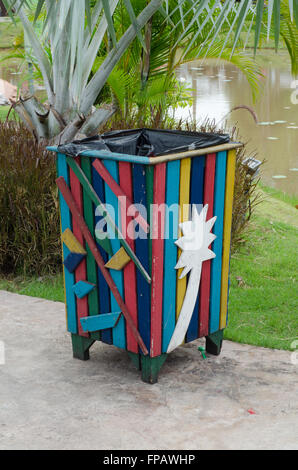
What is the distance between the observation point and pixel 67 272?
3.13m

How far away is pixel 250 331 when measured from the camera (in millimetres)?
3662

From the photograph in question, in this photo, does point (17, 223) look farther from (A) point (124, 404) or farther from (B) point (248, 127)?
(B) point (248, 127)

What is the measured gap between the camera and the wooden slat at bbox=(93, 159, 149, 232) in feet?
9.04

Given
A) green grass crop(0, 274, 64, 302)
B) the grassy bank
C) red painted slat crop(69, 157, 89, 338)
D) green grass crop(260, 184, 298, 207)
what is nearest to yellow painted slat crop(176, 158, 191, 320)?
red painted slat crop(69, 157, 89, 338)

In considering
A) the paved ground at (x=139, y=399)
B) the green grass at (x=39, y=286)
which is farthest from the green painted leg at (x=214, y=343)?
the green grass at (x=39, y=286)

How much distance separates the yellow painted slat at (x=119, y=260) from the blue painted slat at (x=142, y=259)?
2.3 inches

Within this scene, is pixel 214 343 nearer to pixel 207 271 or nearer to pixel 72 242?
pixel 207 271

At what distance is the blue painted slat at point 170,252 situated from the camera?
2758 mm

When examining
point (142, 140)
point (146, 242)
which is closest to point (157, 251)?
point (146, 242)

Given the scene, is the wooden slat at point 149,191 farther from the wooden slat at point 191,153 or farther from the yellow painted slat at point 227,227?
the yellow painted slat at point 227,227

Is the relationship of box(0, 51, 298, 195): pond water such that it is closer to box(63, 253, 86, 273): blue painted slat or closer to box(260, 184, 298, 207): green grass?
box(260, 184, 298, 207): green grass

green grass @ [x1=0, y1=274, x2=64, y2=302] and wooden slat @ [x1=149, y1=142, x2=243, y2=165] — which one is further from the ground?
wooden slat @ [x1=149, y1=142, x2=243, y2=165]

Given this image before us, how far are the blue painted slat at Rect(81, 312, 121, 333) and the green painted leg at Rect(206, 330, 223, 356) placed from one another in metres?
0.55
